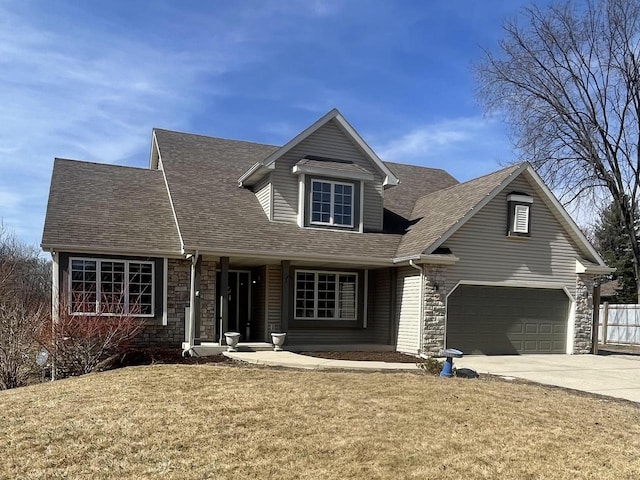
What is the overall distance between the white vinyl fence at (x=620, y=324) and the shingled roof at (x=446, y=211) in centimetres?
1244

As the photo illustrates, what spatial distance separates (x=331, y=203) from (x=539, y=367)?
748cm

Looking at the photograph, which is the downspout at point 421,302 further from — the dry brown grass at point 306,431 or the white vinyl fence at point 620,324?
the white vinyl fence at point 620,324

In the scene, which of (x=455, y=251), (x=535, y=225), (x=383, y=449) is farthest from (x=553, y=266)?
(x=383, y=449)

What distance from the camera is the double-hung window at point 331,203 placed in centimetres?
1669

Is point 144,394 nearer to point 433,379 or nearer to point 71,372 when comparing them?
point 71,372

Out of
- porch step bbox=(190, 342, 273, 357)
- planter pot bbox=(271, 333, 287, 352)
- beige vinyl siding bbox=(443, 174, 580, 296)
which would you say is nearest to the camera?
porch step bbox=(190, 342, 273, 357)

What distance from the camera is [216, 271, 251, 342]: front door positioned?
669 inches

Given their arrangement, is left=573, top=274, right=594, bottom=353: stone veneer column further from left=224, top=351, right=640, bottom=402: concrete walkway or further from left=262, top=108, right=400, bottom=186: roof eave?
left=262, top=108, right=400, bottom=186: roof eave

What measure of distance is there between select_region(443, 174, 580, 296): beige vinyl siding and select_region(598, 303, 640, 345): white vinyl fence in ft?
32.4

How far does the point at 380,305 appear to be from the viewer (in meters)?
17.0

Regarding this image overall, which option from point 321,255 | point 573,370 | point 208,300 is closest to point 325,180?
point 321,255

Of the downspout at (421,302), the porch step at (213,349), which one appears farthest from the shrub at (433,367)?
the porch step at (213,349)

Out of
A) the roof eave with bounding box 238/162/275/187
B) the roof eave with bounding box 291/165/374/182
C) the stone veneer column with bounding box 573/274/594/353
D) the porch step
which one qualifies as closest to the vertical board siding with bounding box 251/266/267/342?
the porch step

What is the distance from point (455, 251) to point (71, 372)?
10.2 metres
